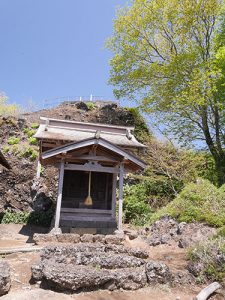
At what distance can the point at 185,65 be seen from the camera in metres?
19.8

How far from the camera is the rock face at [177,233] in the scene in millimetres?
10547

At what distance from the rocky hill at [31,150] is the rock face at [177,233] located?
923cm

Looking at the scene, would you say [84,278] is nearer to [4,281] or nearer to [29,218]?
[4,281]

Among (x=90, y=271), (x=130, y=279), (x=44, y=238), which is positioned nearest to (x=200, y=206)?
(x=44, y=238)

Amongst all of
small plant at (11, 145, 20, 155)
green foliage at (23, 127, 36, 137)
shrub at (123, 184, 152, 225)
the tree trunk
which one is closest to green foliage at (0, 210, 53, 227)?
shrub at (123, 184, 152, 225)

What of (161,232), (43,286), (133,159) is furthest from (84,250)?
(133,159)

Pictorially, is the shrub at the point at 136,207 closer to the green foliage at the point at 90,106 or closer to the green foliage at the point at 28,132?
the green foliage at the point at 28,132

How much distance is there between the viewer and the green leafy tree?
61.2 feet

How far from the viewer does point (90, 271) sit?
606cm

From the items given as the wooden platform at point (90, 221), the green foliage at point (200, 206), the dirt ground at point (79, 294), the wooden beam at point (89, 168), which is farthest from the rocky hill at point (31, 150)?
the dirt ground at point (79, 294)

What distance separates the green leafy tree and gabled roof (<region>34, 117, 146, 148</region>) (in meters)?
3.96

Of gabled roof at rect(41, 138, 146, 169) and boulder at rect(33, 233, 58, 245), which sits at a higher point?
gabled roof at rect(41, 138, 146, 169)

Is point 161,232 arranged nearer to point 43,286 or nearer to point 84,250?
point 84,250

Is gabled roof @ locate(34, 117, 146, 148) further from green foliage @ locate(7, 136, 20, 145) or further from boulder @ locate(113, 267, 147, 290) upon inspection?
boulder @ locate(113, 267, 147, 290)
